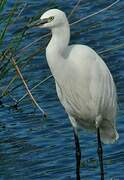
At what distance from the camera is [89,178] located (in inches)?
368

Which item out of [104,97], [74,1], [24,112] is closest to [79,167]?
[104,97]

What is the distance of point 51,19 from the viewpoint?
813 cm

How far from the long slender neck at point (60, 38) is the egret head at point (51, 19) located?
0.24 ft

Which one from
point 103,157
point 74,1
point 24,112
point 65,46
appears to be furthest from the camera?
point 74,1

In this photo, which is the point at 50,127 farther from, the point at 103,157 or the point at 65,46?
the point at 65,46

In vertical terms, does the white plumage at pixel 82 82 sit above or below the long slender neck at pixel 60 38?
below

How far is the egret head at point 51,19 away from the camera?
809cm

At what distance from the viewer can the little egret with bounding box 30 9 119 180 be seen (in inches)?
327

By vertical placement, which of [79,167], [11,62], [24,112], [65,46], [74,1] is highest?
[65,46]

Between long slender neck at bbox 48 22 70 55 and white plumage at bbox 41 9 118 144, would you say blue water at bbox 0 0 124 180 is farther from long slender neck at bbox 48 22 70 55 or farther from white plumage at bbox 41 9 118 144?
long slender neck at bbox 48 22 70 55

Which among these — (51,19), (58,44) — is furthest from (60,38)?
(51,19)

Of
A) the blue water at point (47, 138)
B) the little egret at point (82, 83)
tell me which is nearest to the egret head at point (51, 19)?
the little egret at point (82, 83)

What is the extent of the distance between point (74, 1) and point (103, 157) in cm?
628

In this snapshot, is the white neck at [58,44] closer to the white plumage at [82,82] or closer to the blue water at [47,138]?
the white plumage at [82,82]
